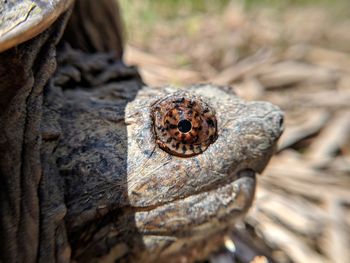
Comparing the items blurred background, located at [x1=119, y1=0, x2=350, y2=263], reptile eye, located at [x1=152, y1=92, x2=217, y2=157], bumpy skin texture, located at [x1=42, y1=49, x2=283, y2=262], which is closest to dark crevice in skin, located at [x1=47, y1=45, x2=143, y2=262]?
bumpy skin texture, located at [x1=42, y1=49, x2=283, y2=262]

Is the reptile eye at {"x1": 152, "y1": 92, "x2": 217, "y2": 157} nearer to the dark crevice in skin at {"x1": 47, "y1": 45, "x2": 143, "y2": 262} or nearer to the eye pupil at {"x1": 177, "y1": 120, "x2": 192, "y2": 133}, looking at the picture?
the eye pupil at {"x1": 177, "y1": 120, "x2": 192, "y2": 133}

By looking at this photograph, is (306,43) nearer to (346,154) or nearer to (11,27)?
(346,154)

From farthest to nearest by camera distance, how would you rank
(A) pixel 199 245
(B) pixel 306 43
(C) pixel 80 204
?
(B) pixel 306 43 < (A) pixel 199 245 < (C) pixel 80 204

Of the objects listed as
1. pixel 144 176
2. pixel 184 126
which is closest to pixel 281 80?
pixel 184 126

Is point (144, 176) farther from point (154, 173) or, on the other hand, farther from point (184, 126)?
point (184, 126)

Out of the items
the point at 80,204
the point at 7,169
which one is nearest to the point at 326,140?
the point at 80,204

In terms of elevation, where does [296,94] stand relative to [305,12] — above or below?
below
